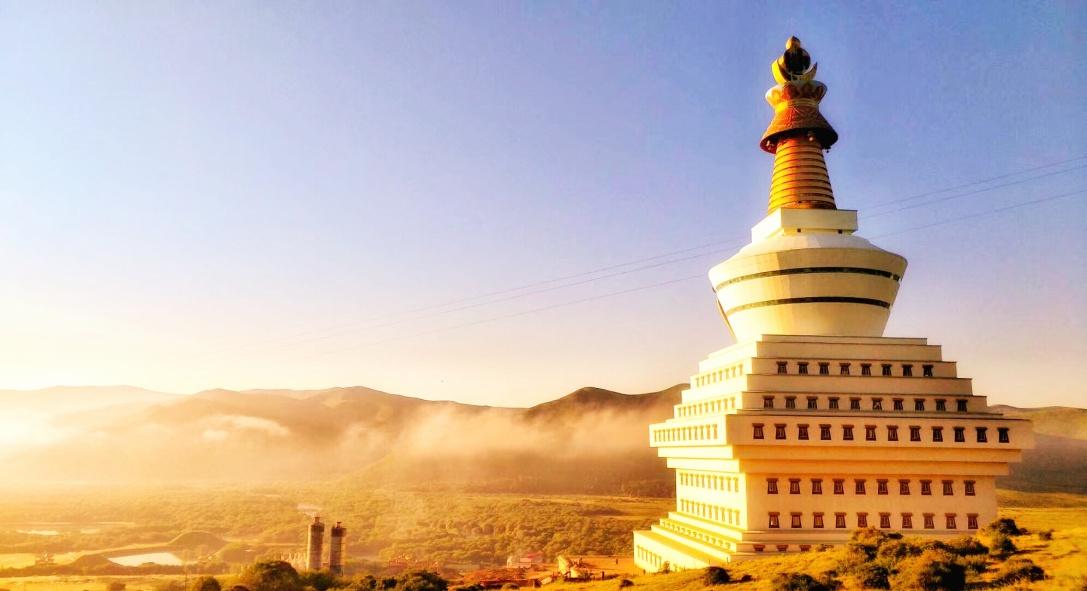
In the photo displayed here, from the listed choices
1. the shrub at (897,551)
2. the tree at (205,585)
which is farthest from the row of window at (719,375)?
the tree at (205,585)

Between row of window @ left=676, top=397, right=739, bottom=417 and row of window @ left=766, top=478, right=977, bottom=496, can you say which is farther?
row of window @ left=676, top=397, right=739, bottom=417

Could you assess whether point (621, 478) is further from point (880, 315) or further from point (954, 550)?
Answer: point (954, 550)

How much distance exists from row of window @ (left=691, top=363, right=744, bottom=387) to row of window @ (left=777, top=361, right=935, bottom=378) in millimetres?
2037

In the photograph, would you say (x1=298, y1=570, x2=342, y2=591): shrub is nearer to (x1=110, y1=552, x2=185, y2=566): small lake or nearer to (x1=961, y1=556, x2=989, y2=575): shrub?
(x1=961, y1=556, x2=989, y2=575): shrub

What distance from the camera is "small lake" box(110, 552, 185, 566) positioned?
87250 mm

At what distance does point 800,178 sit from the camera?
143 feet

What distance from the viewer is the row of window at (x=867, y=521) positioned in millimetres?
33375

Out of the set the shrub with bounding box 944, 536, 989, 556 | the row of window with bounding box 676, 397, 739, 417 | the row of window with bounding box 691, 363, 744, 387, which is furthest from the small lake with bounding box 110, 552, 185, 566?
the shrub with bounding box 944, 536, 989, 556

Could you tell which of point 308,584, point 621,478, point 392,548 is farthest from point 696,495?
point 621,478

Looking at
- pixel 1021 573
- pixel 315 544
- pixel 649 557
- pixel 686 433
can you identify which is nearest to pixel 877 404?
pixel 686 433

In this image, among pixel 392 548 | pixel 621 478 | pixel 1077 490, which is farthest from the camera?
pixel 621 478

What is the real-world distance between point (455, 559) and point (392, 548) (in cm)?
1239

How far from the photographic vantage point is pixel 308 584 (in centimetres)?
4084

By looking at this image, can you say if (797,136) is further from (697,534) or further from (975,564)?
(975,564)
